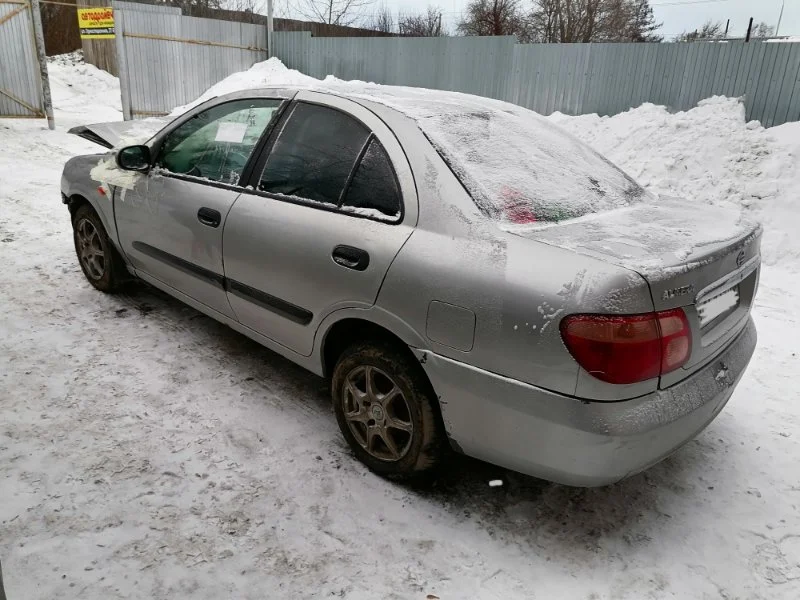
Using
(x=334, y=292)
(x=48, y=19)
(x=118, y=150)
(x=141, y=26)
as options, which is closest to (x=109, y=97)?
(x=141, y=26)

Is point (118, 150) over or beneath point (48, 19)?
beneath

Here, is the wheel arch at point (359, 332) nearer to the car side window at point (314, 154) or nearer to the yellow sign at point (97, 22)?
the car side window at point (314, 154)

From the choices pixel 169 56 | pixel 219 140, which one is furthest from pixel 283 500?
pixel 169 56

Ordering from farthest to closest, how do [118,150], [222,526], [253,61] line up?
1. [253,61]
2. [118,150]
3. [222,526]

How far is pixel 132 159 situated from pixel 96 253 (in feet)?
3.54

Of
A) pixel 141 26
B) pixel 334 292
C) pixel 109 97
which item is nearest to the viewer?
pixel 334 292

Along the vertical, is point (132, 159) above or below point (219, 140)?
below

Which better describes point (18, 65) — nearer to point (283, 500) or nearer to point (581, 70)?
point (581, 70)

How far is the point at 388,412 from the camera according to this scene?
250 cm

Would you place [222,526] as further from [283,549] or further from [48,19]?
[48,19]

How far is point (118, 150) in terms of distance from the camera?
3734mm

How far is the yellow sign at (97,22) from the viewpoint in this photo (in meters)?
12.9

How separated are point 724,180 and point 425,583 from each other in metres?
7.36

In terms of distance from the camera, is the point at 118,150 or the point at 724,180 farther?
the point at 724,180
